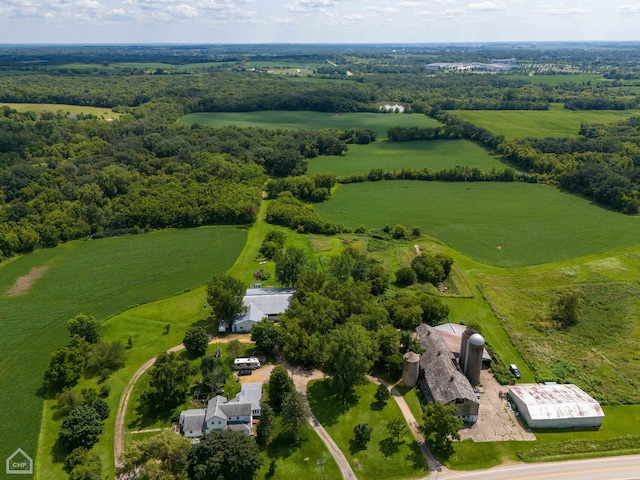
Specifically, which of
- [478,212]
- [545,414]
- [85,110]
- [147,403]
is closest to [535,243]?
[478,212]

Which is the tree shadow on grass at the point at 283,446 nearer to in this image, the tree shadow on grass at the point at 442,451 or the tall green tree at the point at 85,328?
the tree shadow on grass at the point at 442,451

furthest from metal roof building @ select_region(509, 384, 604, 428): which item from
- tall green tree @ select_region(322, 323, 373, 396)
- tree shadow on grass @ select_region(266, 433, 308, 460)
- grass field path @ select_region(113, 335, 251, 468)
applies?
grass field path @ select_region(113, 335, 251, 468)

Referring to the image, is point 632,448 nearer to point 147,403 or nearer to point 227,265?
point 147,403

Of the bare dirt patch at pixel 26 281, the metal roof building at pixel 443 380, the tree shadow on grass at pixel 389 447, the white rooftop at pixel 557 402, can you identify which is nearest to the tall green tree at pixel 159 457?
the tree shadow on grass at pixel 389 447

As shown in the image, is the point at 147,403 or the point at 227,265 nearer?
the point at 147,403

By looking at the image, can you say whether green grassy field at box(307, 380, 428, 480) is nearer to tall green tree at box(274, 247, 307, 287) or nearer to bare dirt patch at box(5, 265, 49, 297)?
tall green tree at box(274, 247, 307, 287)
